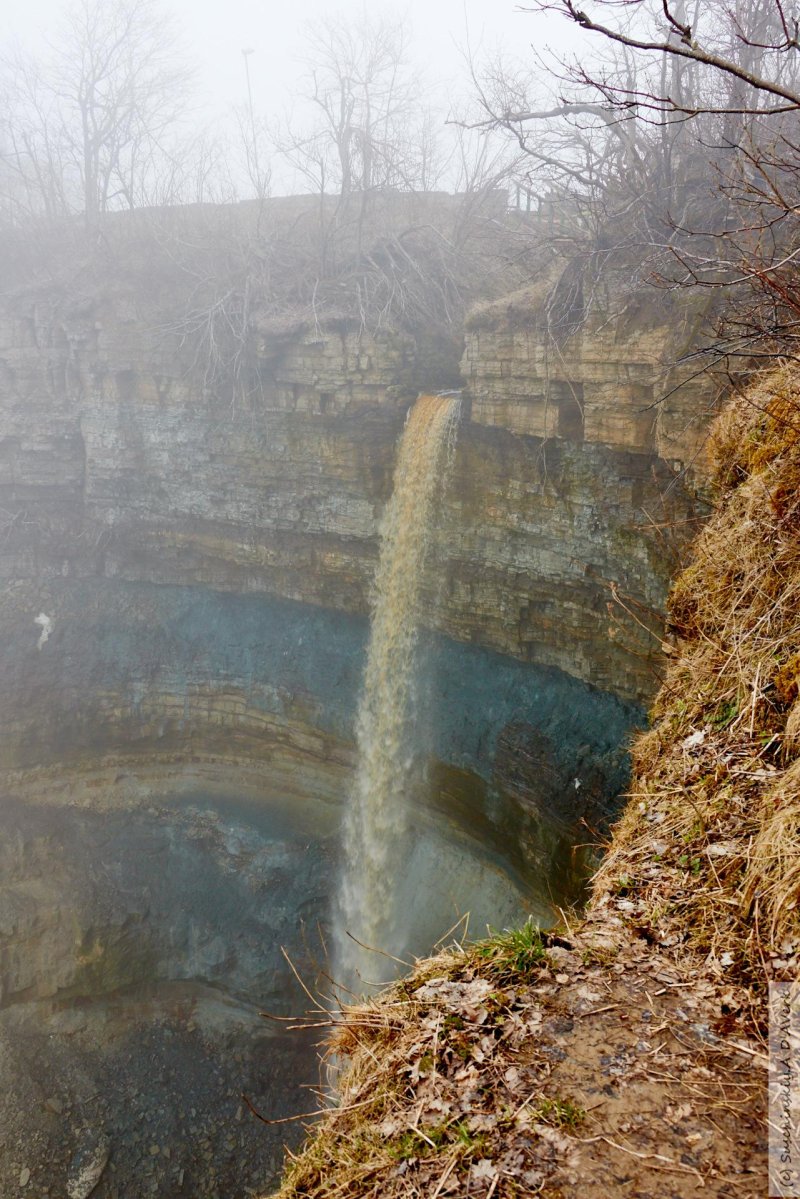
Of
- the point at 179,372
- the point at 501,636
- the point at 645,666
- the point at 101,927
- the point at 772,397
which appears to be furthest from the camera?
the point at 179,372

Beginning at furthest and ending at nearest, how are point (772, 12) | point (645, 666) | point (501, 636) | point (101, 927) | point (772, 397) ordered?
point (101, 927)
point (501, 636)
point (645, 666)
point (772, 12)
point (772, 397)

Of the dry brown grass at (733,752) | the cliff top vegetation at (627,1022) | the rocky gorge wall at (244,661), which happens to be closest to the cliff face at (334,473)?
the rocky gorge wall at (244,661)

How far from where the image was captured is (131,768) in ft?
40.3

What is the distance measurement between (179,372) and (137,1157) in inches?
415

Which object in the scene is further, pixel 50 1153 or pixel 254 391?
pixel 254 391

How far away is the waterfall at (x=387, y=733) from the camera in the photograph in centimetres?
952

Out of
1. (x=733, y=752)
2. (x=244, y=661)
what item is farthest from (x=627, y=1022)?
(x=244, y=661)

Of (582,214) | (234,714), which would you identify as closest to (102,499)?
(234,714)

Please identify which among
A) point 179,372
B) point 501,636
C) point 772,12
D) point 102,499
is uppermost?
point 772,12

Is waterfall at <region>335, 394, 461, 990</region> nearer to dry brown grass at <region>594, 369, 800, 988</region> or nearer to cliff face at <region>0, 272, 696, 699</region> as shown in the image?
cliff face at <region>0, 272, 696, 699</region>

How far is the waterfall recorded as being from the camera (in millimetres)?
9523

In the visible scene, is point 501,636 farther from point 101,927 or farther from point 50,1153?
point 50,1153

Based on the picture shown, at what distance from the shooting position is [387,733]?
10547mm

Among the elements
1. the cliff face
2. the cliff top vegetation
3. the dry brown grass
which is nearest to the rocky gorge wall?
the cliff face
